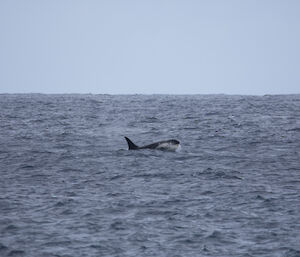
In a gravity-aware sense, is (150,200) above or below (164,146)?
below

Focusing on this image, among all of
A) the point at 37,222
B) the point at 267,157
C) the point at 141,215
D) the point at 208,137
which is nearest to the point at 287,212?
the point at 141,215

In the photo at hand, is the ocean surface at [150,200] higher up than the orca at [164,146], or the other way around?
the orca at [164,146]

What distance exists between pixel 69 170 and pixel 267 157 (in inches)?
382

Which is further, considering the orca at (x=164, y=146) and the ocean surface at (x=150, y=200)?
the orca at (x=164, y=146)

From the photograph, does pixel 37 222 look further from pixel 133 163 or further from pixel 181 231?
pixel 133 163

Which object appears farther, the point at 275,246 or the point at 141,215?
the point at 141,215

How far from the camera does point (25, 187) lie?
19.1 meters

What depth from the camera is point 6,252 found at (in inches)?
485

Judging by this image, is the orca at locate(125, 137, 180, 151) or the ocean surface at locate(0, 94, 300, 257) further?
the orca at locate(125, 137, 180, 151)

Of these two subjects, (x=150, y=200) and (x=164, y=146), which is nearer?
(x=150, y=200)

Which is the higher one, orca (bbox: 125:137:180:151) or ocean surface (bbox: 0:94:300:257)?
orca (bbox: 125:137:180:151)

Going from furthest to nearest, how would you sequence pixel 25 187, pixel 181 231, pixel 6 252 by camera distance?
pixel 25 187 → pixel 181 231 → pixel 6 252

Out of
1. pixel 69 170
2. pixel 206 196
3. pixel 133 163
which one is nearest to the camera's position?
pixel 206 196

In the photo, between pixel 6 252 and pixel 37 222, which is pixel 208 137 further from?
pixel 6 252
